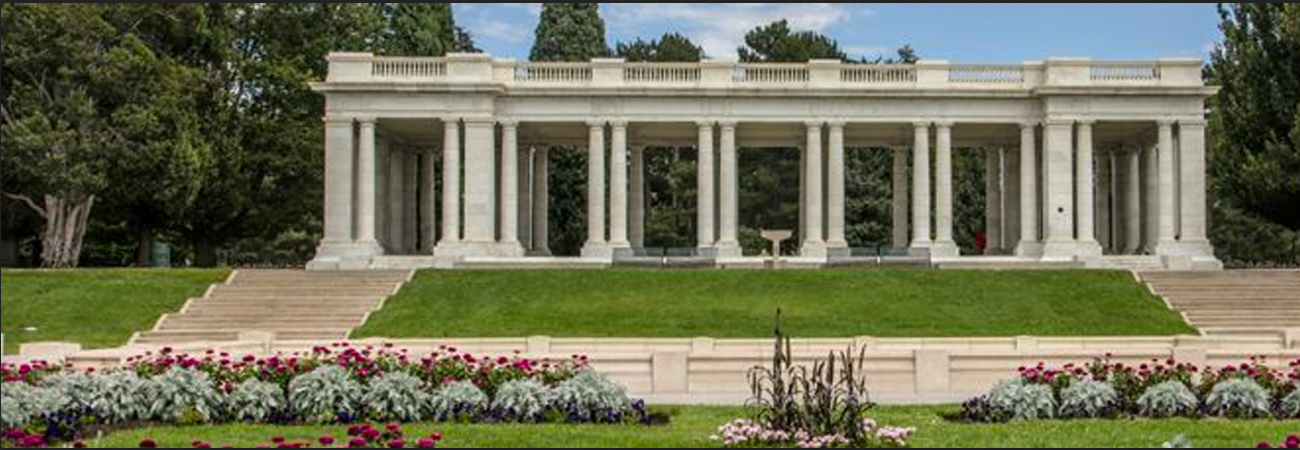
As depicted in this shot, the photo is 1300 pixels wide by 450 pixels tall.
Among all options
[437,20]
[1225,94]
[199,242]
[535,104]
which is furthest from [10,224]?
[1225,94]

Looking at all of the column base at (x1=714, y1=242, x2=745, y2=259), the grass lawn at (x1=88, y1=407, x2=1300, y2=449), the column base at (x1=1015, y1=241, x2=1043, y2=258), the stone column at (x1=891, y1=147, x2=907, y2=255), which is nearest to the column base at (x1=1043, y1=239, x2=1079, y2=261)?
the column base at (x1=1015, y1=241, x2=1043, y2=258)

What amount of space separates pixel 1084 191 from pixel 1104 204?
1220 centimetres

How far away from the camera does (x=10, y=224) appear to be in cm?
6706

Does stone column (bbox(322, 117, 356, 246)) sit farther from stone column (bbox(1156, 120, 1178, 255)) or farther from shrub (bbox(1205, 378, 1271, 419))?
shrub (bbox(1205, 378, 1271, 419))

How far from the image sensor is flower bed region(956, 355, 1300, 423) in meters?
23.2

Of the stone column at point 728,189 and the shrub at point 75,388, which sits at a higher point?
the stone column at point 728,189

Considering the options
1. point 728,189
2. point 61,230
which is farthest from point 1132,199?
point 61,230

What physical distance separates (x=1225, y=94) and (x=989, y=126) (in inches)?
510

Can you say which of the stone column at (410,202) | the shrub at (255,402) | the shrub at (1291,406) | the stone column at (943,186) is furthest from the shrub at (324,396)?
the stone column at (410,202)

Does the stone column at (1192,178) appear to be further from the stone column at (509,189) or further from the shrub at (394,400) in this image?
the shrub at (394,400)

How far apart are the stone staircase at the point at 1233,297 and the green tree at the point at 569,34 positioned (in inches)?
2307

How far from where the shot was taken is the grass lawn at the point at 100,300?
45531mm

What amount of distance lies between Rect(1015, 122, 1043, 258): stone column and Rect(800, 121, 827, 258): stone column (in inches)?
388

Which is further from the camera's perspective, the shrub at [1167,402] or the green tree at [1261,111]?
the green tree at [1261,111]
